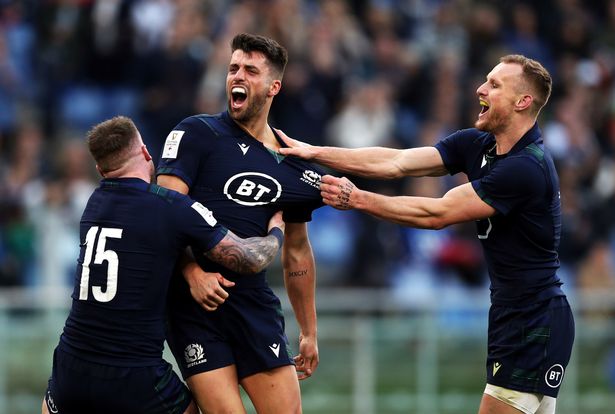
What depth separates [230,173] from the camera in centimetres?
815

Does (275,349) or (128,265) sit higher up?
(128,265)

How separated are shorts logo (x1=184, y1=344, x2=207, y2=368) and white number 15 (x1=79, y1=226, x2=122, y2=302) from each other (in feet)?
2.51

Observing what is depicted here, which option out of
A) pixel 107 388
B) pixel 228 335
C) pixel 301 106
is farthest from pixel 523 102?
pixel 301 106

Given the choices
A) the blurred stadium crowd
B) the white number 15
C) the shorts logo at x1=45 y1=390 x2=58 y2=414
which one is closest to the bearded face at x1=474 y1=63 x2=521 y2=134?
the white number 15

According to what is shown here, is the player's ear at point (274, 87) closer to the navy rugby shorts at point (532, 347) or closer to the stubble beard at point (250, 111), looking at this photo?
the stubble beard at point (250, 111)

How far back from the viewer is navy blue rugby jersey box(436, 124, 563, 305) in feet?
26.9

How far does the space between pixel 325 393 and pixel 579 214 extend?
13.6 feet

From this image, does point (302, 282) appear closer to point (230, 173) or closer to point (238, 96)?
point (230, 173)

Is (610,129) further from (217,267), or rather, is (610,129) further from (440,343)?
(217,267)

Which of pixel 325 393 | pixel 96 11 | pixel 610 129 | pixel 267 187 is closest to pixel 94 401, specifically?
pixel 267 187

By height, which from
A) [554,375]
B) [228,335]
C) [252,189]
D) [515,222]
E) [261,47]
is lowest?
[554,375]

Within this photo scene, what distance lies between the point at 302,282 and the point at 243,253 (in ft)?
3.59

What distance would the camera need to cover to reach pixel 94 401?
7531 mm

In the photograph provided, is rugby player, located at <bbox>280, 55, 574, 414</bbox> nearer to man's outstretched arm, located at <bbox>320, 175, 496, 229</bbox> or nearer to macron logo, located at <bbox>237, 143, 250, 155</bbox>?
man's outstretched arm, located at <bbox>320, 175, 496, 229</bbox>
